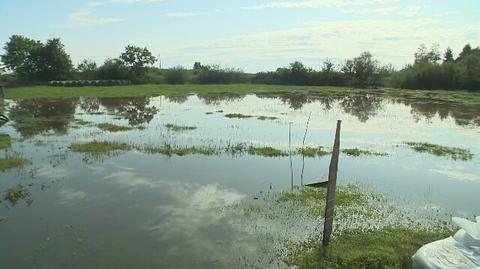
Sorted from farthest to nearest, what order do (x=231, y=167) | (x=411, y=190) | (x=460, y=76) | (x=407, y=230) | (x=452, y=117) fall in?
1. (x=460, y=76)
2. (x=452, y=117)
3. (x=231, y=167)
4. (x=411, y=190)
5. (x=407, y=230)

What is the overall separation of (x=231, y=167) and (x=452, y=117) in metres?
22.3

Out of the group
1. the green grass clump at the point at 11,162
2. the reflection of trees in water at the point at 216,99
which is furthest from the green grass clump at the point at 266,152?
the reflection of trees in water at the point at 216,99

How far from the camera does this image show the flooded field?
8.20m

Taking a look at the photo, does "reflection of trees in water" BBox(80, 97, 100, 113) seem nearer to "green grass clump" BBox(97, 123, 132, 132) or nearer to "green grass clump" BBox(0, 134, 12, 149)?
"green grass clump" BBox(97, 123, 132, 132)

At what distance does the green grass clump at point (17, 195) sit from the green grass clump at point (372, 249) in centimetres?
719

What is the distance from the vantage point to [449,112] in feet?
110

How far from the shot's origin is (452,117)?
30.6m

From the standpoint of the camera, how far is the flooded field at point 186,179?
8203 mm

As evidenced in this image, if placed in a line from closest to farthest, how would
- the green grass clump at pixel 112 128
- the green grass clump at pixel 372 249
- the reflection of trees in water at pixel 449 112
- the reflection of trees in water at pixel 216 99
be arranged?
the green grass clump at pixel 372 249 < the green grass clump at pixel 112 128 < the reflection of trees in water at pixel 449 112 < the reflection of trees in water at pixel 216 99

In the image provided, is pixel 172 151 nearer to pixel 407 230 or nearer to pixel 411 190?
pixel 411 190

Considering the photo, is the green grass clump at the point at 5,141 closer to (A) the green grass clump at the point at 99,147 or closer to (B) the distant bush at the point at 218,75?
(A) the green grass clump at the point at 99,147

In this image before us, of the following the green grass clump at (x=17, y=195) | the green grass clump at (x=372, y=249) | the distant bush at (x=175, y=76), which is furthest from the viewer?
the distant bush at (x=175, y=76)

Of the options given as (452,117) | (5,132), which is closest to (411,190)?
(5,132)

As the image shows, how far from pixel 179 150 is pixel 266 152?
3379 millimetres
